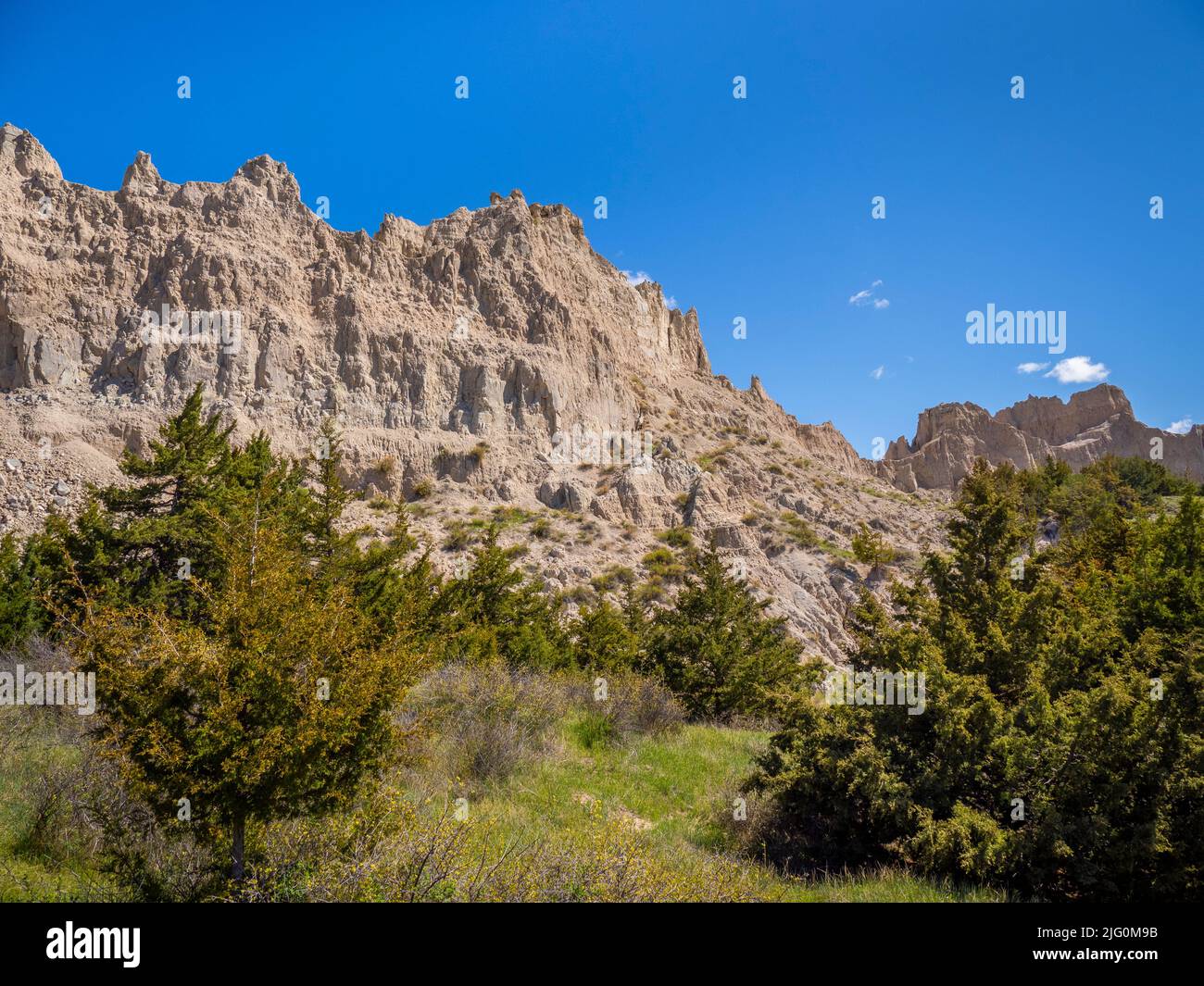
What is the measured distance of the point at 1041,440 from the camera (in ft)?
246

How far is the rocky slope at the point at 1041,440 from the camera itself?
7056 cm

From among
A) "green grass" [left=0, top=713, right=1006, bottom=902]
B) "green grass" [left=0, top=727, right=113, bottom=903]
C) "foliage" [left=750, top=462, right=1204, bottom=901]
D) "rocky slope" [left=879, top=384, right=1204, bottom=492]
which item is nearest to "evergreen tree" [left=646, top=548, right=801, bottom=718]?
"green grass" [left=0, top=713, right=1006, bottom=902]

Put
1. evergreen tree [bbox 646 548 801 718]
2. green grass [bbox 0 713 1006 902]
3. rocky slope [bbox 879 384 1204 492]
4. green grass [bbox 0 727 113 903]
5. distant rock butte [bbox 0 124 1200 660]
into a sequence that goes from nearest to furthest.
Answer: green grass [bbox 0 727 113 903]
green grass [bbox 0 713 1006 902]
evergreen tree [bbox 646 548 801 718]
distant rock butte [bbox 0 124 1200 660]
rocky slope [bbox 879 384 1204 492]

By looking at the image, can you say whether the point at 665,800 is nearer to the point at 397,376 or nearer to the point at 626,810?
the point at 626,810

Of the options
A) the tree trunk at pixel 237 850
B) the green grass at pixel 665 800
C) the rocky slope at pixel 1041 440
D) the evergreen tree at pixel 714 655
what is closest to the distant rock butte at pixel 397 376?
the evergreen tree at pixel 714 655

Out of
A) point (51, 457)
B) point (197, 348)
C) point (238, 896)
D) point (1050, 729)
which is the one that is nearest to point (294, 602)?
point (238, 896)

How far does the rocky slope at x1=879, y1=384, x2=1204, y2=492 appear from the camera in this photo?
2778 inches

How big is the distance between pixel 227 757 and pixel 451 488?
3205cm

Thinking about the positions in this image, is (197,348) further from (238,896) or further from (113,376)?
(238,896)

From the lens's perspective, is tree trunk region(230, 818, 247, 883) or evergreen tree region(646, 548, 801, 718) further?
evergreen tree region(646, 548, 801, 718)

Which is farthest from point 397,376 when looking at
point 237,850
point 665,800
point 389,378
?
point 237,850

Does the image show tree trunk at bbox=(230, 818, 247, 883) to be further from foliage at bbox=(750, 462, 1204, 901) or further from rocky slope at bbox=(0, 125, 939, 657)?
rocky slope at bbox=(0, 125, 939, 657)

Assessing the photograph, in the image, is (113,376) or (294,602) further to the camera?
(113,376)
